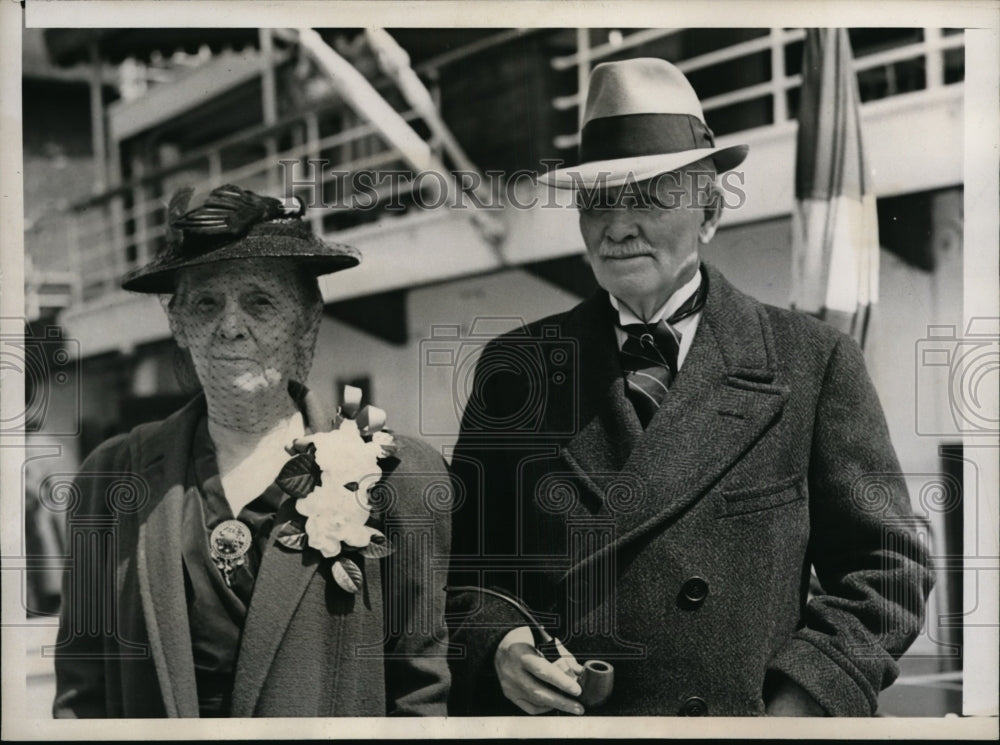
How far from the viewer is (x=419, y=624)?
4309 millimetres

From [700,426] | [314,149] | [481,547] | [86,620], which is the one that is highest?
[314,149]

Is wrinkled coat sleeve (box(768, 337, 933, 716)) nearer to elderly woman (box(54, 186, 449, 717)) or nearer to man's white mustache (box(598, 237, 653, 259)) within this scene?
man's white mustache (box(598, 237, 653, 259))

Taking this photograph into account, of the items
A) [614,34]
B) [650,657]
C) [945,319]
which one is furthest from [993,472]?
[614,34]

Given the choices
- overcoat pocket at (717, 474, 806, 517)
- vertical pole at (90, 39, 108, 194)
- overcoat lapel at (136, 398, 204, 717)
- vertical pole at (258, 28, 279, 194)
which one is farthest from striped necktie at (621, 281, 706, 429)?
vertical pole at (90, 39, 108, 194)

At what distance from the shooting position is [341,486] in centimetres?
431

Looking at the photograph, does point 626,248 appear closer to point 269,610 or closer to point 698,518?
point 698,518

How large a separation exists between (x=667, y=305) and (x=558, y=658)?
1.30 metres

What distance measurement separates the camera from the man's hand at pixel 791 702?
4230 mm

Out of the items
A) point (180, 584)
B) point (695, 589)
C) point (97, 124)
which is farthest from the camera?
point (97, 124)

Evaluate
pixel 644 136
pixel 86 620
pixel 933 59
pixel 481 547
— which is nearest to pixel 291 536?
pixel 481 547

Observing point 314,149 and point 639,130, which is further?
point 314,149

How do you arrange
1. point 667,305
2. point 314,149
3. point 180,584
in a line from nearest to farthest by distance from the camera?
point 180,584, point 667,305, point 314,149

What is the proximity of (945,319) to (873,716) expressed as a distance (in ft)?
4.78

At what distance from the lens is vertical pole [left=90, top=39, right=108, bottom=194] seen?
15.0 feet
